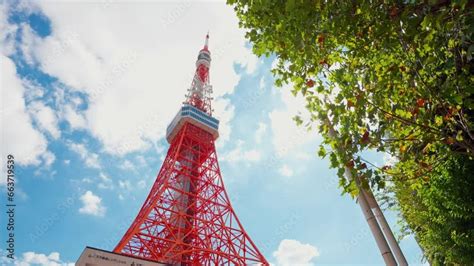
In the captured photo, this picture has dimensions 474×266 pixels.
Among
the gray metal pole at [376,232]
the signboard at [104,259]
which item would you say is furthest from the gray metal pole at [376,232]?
the signboard at [104,259]

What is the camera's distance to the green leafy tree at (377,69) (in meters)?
3.65

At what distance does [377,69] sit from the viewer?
4.61m

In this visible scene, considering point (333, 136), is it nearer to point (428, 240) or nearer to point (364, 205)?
point (364, 205)

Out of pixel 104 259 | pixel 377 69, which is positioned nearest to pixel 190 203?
pixel 104 259

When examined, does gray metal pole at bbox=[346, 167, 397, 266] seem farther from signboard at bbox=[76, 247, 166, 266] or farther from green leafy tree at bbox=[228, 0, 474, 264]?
signboard at bbox=[76, 247, 166, 266]

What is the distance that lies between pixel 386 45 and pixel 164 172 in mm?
27999

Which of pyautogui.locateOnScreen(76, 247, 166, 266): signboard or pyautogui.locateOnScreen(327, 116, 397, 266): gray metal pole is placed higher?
pyautogui.locateOnScreen(76, 247, 166, 266): signboard

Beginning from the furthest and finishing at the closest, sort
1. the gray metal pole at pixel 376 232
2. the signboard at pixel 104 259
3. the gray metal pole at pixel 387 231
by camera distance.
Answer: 1. the signboard at pixel 104 259
2. the gray metal pole at pixel 387 231
3. the gray metal pole at pixel 376 232

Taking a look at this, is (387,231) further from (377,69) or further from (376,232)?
(377,69)

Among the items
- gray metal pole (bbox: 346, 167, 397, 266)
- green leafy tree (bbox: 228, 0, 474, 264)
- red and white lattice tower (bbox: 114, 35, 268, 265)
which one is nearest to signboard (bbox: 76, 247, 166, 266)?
red and white lattice tower (bbox: 114, 35, 268, 265)

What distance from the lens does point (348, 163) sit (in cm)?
372

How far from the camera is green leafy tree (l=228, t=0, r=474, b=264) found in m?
3.65

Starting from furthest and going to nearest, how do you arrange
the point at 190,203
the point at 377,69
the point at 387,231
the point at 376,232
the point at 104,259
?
1. the point at 190,203
2. the point at 104,259
3. the point at 377,69
4. the point at 387,231
5. the point at 376,232

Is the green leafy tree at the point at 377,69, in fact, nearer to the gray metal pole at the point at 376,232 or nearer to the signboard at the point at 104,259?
the gray metal pole at the point at 376,232
